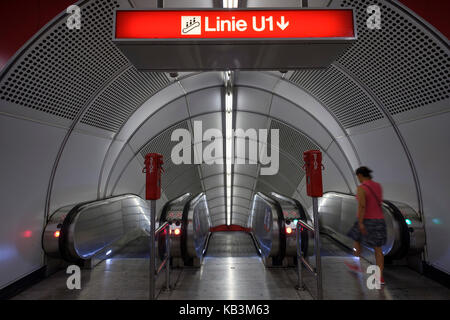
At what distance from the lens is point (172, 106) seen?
7.87m

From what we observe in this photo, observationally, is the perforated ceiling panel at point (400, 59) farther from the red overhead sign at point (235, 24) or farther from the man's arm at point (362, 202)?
the man's arm at point (362, 202)

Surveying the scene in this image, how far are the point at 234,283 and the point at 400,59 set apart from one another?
4.58m

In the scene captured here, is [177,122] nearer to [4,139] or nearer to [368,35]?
[4,139]

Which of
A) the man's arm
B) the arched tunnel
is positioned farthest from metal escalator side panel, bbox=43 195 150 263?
the man's arm

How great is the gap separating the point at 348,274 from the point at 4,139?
608 centimetres

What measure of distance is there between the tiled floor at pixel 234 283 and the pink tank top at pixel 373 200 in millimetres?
1178

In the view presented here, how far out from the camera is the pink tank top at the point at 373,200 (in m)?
3.52

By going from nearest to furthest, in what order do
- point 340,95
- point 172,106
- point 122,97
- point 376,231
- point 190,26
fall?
1. point 190,26
2. point 376,231
3. point 340,95
4. point 122,97
5. point 172,106

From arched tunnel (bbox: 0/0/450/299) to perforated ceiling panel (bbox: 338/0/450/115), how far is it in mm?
16

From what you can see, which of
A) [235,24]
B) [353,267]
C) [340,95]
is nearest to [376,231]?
[353,267]

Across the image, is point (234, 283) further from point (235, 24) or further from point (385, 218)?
point (235, 24)

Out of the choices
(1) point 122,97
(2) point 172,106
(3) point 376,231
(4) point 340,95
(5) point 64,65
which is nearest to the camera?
(3) point 376,231

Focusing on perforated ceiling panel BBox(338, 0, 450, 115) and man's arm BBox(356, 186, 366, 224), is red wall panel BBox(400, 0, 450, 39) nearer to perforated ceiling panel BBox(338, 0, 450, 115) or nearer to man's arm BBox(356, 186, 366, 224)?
perforated ceiling panel BBox(338, 0, 450, 115)

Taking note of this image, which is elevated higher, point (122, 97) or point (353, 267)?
point (122, 97)
